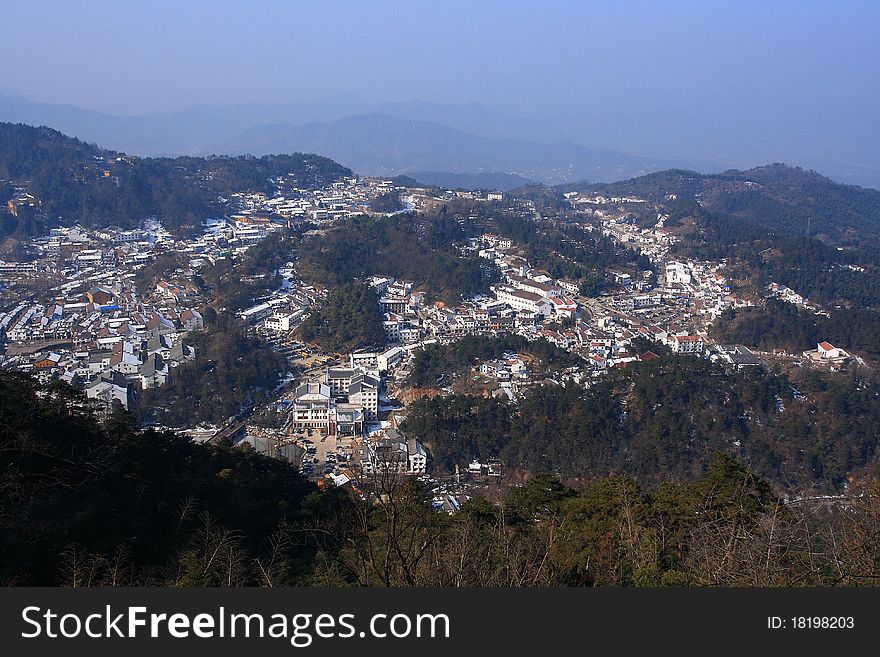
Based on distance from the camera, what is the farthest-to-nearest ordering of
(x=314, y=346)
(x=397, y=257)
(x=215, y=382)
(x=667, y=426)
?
(x=397, y=257) → (x=314, y=346) → (x=215, y=382) → (x=667, y=426)

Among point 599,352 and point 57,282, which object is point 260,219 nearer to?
point 57,282

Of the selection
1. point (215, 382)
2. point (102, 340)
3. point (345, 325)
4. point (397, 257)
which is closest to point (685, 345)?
point (345, 325)

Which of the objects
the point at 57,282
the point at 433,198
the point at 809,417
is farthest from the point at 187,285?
the point at 809,417

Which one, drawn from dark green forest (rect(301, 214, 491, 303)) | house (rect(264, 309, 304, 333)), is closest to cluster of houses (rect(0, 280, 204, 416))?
house (rect(264, 309, 304, 333))

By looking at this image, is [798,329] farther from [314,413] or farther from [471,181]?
[471,181]

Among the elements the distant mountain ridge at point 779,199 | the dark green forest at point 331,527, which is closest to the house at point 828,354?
the dark green forest at point 331,527

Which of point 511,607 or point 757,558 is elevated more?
point 511,607

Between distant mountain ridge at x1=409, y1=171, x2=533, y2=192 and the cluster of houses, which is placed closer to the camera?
the cluster of houses

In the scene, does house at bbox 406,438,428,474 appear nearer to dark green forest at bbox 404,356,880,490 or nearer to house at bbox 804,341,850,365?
dark green forest at bbox 404,356,880,490
